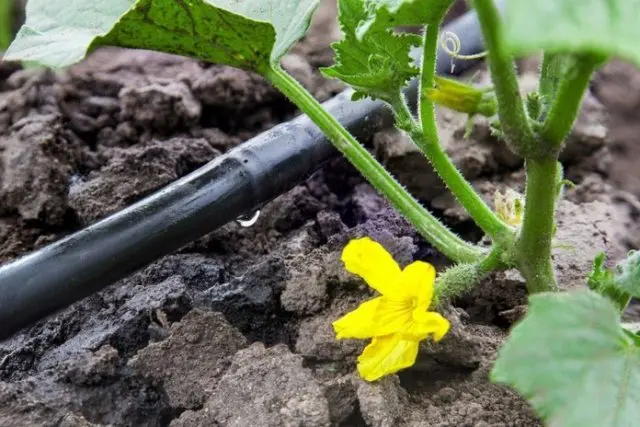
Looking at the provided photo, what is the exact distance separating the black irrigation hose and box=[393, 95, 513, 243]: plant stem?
0.36 m

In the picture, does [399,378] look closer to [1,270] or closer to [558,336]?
[558,336]

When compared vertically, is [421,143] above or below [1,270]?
above

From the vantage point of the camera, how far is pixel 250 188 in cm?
125

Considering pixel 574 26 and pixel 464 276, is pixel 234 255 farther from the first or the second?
pixel 574 26

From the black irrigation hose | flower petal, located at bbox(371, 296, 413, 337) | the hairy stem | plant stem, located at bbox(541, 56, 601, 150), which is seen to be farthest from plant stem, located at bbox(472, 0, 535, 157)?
the black irrigation hose

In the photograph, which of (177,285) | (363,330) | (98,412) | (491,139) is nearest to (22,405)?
(98,412)

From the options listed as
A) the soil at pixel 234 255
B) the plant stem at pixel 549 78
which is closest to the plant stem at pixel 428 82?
the plant stem at pixel 549 78

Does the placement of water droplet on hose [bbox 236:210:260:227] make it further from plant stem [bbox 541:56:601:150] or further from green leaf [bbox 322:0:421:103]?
plant stem [bbox 541:56:601:150]

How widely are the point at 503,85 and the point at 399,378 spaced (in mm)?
428

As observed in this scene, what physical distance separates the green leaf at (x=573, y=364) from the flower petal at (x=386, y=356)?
0.25 m

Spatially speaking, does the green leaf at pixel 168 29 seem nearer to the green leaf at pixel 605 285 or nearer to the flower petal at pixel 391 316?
the flower petal at pixel 391 316

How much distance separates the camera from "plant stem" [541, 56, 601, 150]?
29.8 inches

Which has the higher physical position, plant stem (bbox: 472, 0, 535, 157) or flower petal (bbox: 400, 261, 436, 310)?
plant stem (bbox: 472, 0, 535, 157)

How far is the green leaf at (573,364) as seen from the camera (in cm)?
65
